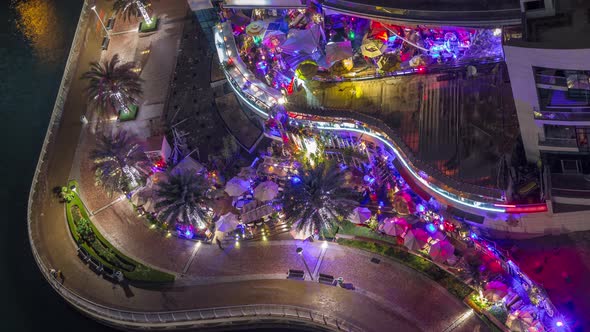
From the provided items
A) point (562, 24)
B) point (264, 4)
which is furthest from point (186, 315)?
point (562, 24)

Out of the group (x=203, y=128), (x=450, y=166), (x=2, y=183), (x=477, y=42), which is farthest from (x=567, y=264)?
(x=2, y=183)

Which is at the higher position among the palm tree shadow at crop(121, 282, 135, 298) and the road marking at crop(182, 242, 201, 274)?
the road marking at crop(182, 242, 201, 274)

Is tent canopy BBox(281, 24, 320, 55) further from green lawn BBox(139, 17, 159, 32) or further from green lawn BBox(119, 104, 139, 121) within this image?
green lawn BBox(139, 17, 159, 32)

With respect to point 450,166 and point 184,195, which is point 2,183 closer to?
point 184,195

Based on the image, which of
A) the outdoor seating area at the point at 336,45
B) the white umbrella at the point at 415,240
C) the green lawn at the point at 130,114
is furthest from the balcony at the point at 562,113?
the green lawn at the point at 130,114

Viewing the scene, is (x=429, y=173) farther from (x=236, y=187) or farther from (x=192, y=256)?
(x=192, y=256)

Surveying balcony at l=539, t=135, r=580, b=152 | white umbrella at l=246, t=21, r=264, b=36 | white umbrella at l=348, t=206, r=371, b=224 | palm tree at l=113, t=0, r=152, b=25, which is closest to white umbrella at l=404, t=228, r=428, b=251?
white umbrella at l=348, t=206, r=371, b=224
